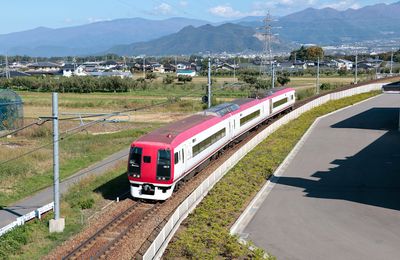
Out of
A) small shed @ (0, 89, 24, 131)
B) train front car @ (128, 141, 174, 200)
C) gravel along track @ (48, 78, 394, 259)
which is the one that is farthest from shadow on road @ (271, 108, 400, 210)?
small shed @ (0, 89, 24, 131)

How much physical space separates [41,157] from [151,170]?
574 inches

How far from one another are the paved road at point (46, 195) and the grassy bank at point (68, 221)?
1.00 meters

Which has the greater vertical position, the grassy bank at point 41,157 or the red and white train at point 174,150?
the red and white train at point 174,150

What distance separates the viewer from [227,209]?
19062 mm

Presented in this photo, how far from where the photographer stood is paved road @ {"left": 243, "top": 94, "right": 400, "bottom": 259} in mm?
15367

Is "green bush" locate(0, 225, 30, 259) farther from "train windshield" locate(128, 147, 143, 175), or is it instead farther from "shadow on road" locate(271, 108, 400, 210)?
"shadow on road" locate(271, 108, 400, 210)

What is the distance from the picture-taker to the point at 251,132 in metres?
38.8

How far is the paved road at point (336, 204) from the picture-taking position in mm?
15367

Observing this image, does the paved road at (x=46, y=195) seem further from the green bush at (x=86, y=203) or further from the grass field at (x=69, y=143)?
the green bush at (x=86, y=203)

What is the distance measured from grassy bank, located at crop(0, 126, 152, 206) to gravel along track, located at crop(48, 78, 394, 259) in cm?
630

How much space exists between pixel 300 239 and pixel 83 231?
772 centimetres

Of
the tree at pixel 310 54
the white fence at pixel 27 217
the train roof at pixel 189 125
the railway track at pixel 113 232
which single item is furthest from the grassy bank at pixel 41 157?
the tree at pixel 310 54

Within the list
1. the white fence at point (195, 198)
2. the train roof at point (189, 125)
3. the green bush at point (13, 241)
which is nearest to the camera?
the white fence at point (195, 198)

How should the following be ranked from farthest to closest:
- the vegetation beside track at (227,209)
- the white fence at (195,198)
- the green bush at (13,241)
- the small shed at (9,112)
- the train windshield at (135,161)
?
the small shed at (9,112) → the train windshield at (135,161) → the green bush at (13,241) → the vegetation beside track at (227,209) → the white fence at (195,198)
